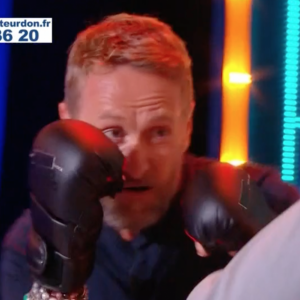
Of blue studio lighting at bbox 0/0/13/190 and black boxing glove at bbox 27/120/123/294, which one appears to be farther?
blue studio lighting at bbox 0/0/13/190

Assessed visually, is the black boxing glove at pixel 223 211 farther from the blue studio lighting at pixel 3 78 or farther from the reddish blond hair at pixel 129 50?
the blue studio lighting at pixel 3 78

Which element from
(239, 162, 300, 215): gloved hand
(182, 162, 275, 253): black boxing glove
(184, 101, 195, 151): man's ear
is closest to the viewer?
A: (182, 162, 275, 253): black boxing glove

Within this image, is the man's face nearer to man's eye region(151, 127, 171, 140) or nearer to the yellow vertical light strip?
man's eye region(151, 127, 171, 140)

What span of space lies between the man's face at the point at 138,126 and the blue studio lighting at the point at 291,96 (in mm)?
250

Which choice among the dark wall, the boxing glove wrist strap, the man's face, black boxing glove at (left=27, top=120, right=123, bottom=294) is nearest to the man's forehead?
the man's face

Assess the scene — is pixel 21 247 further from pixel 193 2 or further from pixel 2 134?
pixel 193 2

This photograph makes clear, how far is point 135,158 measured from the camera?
113 cm

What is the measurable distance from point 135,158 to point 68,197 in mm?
266

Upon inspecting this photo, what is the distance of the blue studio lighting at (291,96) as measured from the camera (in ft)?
4.15

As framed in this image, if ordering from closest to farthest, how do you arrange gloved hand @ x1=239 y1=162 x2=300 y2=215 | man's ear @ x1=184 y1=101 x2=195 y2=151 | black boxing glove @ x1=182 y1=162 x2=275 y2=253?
black boxing glove @ x1=182 y1=162 x2=275 y2=253 → gloved hand @ x1=239 y1=162 x2=300 y2=215 → man's ear @ x1=184 y1=101 x2=195 y2=151

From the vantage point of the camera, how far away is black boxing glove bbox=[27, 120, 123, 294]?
0.88 metres

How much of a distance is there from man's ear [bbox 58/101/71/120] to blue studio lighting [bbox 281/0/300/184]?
17.5 inches

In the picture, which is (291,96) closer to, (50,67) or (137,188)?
(137,188)

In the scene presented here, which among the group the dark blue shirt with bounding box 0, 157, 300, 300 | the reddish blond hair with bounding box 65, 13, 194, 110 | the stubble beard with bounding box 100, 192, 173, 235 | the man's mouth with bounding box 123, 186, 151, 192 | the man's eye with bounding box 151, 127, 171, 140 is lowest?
the dark blue shirt with bounding box 0, 157, 300, 300
